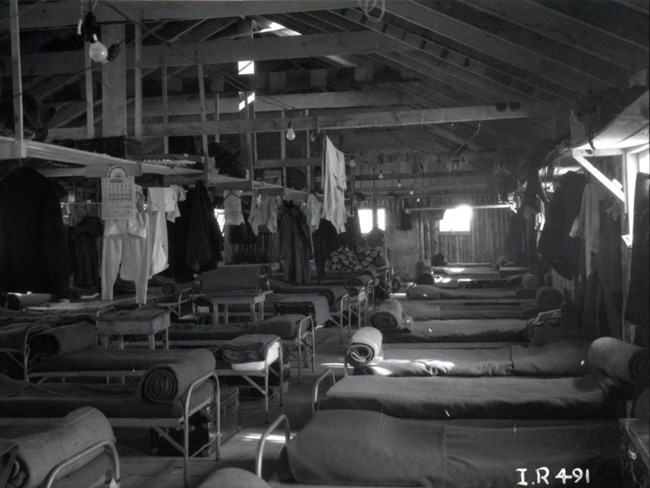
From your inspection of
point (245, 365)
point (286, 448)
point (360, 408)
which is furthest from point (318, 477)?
point (245, 365)

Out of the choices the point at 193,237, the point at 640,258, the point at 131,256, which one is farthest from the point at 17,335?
the point at 640,258

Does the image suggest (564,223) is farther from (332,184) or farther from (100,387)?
(100,387)

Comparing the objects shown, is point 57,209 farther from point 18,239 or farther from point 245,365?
point 245,365

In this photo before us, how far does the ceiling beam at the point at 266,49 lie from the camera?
26.2ft

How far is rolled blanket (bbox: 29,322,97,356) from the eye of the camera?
20.3 feet

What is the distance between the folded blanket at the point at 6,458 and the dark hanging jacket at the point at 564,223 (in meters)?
5.36

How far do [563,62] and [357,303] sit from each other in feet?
23.7

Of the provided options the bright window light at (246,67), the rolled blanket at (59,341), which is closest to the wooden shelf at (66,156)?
the rolled blanket at (59,341)

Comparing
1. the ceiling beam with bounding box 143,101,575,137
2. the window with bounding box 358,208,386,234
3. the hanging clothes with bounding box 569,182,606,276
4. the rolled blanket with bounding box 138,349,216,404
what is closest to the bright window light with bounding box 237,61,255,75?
the ceiling beam with bounding box 143,101,575,137

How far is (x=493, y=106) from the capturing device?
20.1 ft

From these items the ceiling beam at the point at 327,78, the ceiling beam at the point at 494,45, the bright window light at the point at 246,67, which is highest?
the bright window light at the point at 246,67

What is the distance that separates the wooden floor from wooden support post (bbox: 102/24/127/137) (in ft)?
9.41

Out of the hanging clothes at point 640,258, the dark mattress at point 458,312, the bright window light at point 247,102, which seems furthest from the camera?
the bright window light at point 247,102

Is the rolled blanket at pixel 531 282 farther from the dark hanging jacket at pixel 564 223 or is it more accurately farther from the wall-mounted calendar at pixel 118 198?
the wall-mounted calendar at pixel 118 198
